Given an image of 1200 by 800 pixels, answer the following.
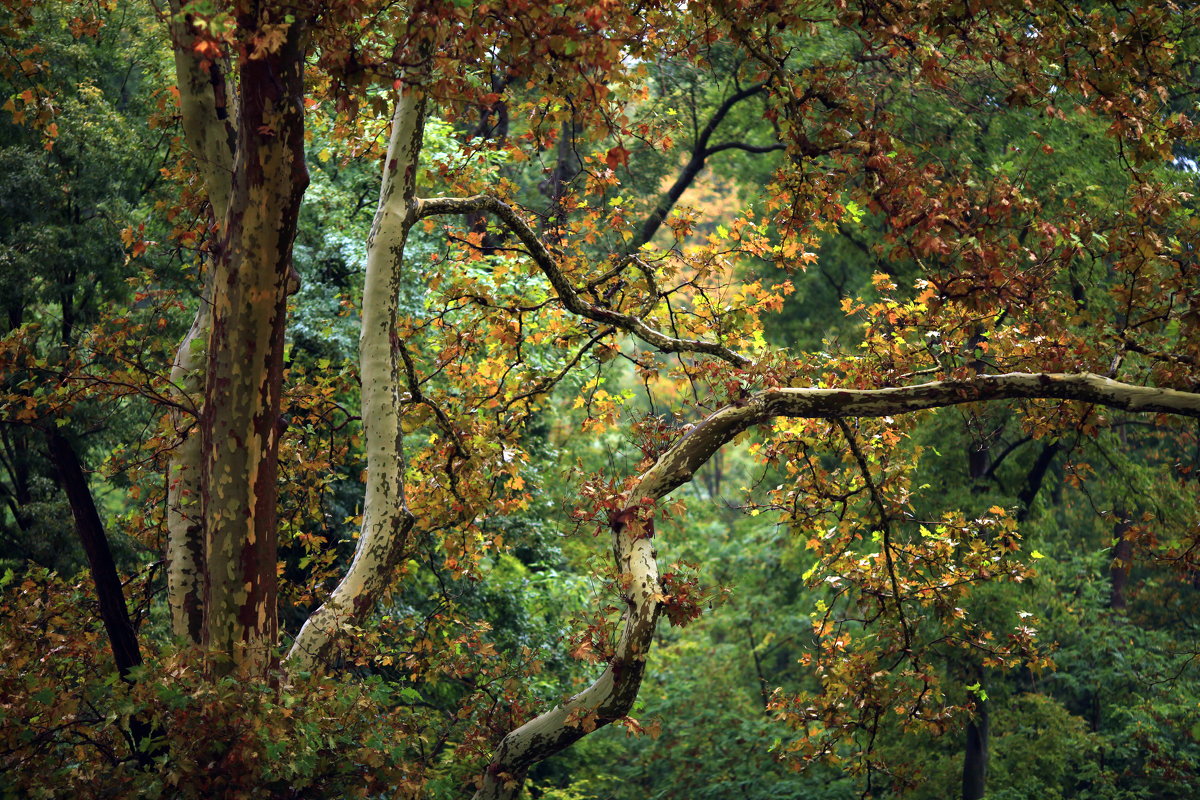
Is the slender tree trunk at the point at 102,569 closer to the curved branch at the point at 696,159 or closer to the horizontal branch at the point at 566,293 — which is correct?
the horizontal branch at the point at 566,293

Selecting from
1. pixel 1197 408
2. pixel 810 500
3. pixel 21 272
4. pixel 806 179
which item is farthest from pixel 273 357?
pixel 21 272

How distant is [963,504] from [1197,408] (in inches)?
402

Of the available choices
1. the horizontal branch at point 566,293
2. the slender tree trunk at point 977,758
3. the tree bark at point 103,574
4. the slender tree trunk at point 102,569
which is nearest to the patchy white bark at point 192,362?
the tree bark at point 103,574

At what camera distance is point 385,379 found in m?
6.01

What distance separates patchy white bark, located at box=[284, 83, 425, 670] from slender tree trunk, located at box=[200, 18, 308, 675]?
800mm

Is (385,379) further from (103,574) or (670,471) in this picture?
(103,574)

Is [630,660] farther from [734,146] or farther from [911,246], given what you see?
[734,146]

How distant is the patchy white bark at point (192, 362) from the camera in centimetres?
552

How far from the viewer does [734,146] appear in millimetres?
18078

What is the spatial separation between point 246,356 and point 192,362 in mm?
1829

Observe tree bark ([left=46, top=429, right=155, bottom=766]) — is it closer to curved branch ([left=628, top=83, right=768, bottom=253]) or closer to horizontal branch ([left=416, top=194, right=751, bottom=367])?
horizontal branch ([left=416, top=194, right=751, bottom=367])

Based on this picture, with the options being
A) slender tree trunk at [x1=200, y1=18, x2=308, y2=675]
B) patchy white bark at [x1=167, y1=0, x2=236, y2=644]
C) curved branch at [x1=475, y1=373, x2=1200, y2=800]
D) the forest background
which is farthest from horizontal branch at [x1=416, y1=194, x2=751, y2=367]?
slender tree trunk at [x1=200, y1=18, x2=308, y2=675]

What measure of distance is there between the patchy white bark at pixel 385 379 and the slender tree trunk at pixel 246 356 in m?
0.80

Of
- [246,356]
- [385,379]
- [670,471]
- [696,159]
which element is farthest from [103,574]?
[696,159]
